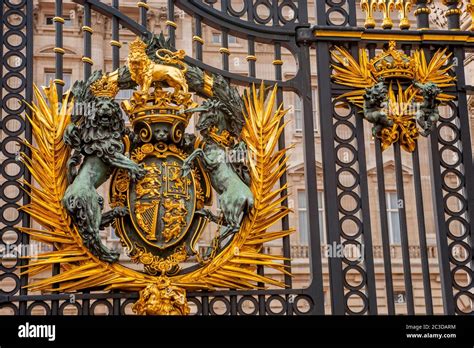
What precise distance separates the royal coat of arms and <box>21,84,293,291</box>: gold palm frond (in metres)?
0.01

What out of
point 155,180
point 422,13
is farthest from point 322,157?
point 422,13

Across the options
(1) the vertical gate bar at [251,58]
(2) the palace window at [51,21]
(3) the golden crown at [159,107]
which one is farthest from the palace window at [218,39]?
(3) the golden crown at [159,107]

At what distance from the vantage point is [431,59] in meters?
10.1

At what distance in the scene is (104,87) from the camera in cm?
929

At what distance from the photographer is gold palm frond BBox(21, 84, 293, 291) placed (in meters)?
8.77

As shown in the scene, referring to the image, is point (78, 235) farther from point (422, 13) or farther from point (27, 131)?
point (422, 13)

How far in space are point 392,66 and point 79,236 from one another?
3.84 m

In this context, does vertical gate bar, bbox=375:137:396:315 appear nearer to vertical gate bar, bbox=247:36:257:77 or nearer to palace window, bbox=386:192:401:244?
vertical gate bar, bbox=247:36:257:77

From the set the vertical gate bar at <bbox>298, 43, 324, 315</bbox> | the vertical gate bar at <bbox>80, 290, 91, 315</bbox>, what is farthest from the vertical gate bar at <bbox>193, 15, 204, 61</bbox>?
the vertical gate bar at <bbox>80, 290, 91, 315</bbox>

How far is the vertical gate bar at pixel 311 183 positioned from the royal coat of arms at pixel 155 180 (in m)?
0.30

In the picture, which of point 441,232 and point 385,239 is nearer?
point 385,239
